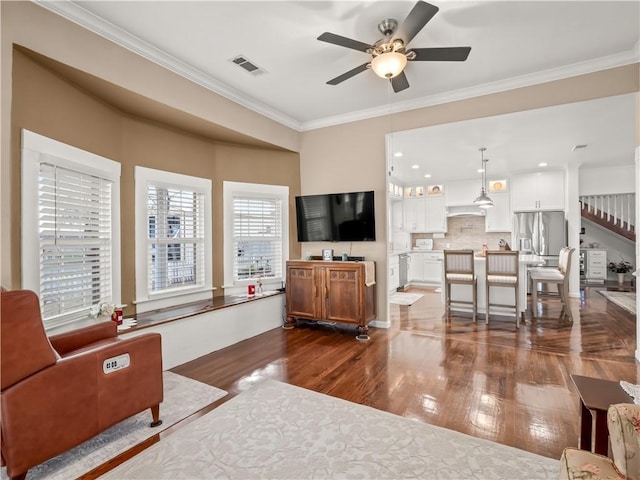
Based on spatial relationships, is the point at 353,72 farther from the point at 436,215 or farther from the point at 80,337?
the point at 436,215

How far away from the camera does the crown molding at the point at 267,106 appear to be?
256 cm

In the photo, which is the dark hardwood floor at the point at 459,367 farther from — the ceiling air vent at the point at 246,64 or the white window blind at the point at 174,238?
the ceiling air vent at the point at 246,64

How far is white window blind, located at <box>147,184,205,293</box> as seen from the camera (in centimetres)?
375

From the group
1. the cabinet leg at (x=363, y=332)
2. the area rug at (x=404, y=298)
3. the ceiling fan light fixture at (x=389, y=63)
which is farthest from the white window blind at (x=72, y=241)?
the area rug at (x=404, y=298)

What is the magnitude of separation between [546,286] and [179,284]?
7.59 metres

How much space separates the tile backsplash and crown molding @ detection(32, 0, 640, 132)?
5.09m

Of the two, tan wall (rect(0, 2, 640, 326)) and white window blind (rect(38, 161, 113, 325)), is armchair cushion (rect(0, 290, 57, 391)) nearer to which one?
tan wall (rect(0, 2, 640, 326))

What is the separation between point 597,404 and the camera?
1452 millimetres

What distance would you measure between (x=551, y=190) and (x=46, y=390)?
353 inches

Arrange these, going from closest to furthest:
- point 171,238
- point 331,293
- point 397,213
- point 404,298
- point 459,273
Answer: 1. point 171,238
2. point 331,293
3. point 459,273
4. point 404,298
5. point 397,213

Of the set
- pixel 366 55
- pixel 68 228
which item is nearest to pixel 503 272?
pixel 366 55

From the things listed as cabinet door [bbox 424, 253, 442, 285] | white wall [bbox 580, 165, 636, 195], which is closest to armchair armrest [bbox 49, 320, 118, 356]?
cabinet door [bbox 424, 253, 442, 285]

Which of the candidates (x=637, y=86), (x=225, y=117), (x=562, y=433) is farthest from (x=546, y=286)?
(x=225, y=117)

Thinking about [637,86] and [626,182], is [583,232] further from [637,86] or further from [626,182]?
[637,86]
